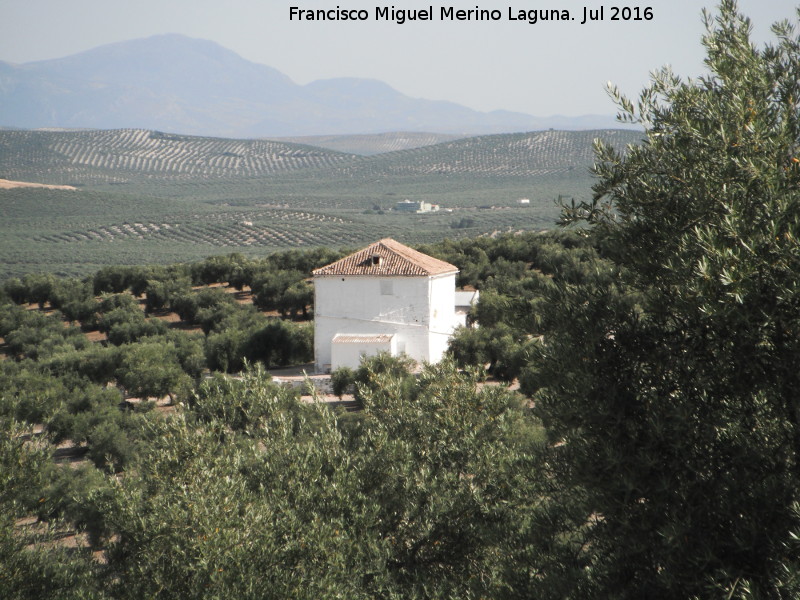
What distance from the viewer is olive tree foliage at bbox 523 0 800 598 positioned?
5.30 metres

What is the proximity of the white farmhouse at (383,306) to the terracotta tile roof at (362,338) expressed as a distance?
39 mm

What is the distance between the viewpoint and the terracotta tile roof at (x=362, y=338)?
98.2 feet

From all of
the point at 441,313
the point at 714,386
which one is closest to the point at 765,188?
the point at 714,386

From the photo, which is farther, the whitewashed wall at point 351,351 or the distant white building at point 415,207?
the distant white building at point 415,207

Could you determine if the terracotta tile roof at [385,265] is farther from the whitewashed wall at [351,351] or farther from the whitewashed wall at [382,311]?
the whitewashed wall at [351,351]

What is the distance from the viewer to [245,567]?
7.59 meters

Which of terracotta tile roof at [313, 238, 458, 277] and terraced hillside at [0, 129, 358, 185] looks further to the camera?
terraced hillside at [0, 129, 358, 185]

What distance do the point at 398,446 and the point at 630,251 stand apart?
394 centimetres

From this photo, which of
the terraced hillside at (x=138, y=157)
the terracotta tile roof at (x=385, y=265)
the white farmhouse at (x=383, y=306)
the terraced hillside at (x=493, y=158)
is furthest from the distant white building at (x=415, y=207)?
the white farmhouse at (x=383, y=306)

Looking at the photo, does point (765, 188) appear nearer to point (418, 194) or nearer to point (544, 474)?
point (544, 474)

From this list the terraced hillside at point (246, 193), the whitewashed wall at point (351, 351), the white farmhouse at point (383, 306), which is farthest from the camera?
the terraced hillside at point (246, 193)

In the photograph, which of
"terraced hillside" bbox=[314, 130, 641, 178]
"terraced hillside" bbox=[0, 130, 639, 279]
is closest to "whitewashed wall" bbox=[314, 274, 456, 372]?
"terraced hillside" bbox=[0, 130, 639, 279]

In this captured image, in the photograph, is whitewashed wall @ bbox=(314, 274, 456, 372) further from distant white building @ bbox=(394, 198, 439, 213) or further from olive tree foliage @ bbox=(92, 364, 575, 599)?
distant white building @ bbox=(394, 198, 439, 213)

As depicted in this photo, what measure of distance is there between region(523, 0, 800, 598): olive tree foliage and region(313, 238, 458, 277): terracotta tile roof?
2488 centimetres
